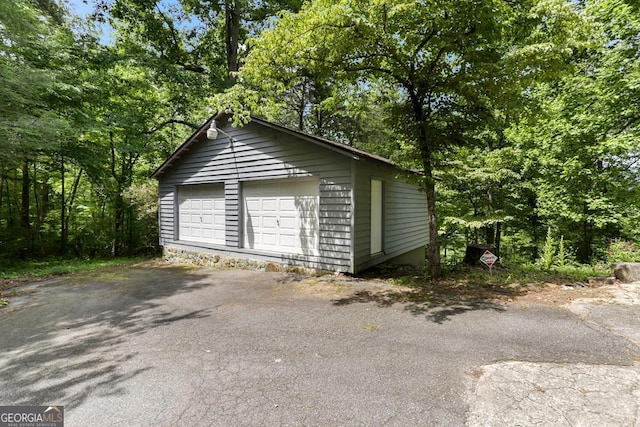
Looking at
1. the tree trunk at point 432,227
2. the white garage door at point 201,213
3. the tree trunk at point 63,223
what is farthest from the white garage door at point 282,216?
the tree trunk at point 63,223

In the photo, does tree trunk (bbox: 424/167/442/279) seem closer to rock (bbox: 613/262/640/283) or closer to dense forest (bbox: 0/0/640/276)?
dense forest (bbox: 0/0/640/276)

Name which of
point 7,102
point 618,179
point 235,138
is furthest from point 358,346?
point 618,179

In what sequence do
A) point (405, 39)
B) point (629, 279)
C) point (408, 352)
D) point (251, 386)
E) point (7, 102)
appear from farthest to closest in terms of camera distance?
point (7, 102) → point (629, 279) → point (405, 39) → point (408, 352) → point (251, 386)

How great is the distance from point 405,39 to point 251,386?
5.40 meters

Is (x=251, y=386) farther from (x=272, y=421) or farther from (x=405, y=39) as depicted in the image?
(x=405, y=39)

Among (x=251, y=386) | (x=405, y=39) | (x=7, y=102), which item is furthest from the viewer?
(x=7, y=102)

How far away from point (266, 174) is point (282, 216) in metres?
1.16

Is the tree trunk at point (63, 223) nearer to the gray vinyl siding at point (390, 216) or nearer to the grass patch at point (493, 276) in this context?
the gray vinyl siding at point (390, 216)

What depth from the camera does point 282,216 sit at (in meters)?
7.25

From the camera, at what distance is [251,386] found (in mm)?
2535

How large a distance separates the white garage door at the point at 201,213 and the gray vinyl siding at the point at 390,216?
4.40m

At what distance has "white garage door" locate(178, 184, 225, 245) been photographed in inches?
341

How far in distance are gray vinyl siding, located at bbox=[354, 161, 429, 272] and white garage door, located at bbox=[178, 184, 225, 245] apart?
440cm

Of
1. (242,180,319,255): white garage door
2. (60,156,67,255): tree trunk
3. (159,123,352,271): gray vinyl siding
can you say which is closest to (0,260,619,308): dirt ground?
(159,123,352,271): gray vinyl siding
